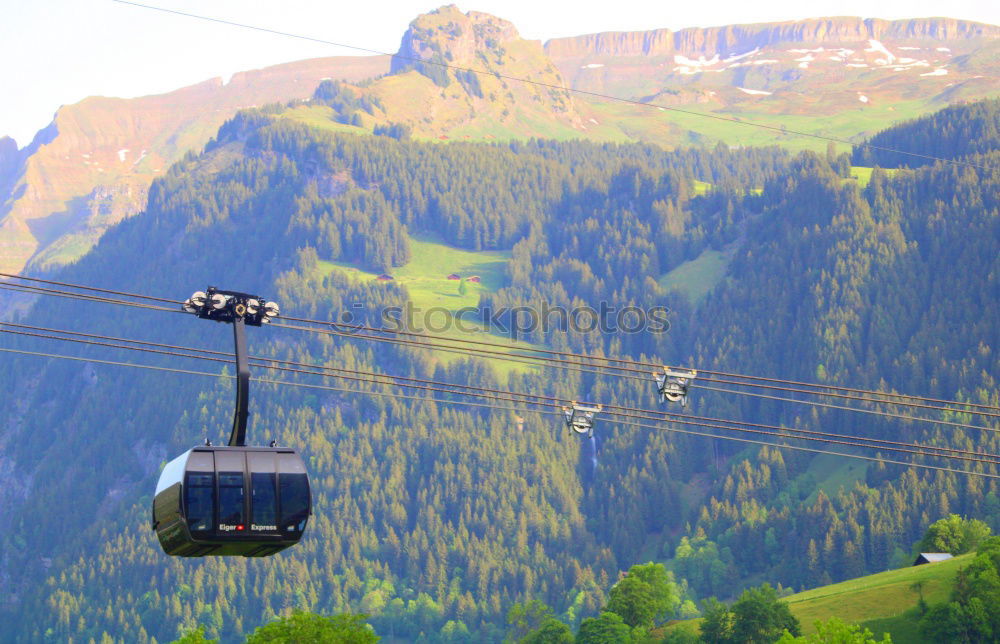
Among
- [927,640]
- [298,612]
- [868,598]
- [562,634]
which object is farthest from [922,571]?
[298,612]

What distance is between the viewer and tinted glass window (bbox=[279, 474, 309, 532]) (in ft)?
184

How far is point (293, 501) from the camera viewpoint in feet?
185

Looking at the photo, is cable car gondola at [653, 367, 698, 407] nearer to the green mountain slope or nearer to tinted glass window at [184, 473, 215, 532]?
tinted glass window at [184, 473, 215, 532]

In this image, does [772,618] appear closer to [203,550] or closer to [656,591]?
[656,591]

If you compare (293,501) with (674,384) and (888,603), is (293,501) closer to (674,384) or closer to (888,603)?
(674,384)

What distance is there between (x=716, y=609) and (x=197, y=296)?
10929 cm

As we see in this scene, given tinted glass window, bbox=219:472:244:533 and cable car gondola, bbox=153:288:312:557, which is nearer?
cable car gondola, bbox=153:288:312:557

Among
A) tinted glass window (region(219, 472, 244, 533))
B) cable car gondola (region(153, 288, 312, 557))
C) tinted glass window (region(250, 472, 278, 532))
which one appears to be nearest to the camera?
cable car gondola (region(153, 288, 312, 557))

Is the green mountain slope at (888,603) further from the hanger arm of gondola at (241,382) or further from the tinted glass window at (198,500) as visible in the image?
the tinted glass window at (198,500)

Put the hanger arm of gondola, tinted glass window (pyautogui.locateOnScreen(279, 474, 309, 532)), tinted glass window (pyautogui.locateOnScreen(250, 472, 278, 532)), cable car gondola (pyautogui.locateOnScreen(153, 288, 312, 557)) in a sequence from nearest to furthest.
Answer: the hanger arm of gondola → cable car gondola (pyautogui.locateOnScreen(153, 288, 312, 557)) → tinted glass window (pyautogui.locateOnScreen(250, 472, 278, 532)) → tinted glass window (pyautogui.locateOnScreen(279, 474, 309, 532))

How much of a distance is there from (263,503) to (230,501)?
1.16 m

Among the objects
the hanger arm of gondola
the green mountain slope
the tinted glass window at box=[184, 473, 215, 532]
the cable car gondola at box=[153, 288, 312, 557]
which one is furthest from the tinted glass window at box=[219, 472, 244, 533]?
the green mountain slope

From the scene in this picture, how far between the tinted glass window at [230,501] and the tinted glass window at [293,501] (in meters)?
A: 1.51

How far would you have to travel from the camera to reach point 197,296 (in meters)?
54.9
